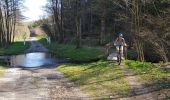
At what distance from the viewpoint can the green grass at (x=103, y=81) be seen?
49.9 feet

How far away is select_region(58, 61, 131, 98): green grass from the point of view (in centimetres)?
1521

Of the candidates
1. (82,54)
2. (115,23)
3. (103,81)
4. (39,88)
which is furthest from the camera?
(115,23)

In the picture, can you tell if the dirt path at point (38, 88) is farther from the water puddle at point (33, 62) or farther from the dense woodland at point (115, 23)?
the water puddle at point (33, 62)

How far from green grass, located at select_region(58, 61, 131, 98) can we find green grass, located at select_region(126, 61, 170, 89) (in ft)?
3.04

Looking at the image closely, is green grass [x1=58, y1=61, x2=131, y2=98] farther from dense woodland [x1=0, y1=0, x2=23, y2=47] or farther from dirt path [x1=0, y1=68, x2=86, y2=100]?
dense woodland [x1=0, y1=0, x2=23, y2=47]

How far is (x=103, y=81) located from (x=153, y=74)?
235 cm

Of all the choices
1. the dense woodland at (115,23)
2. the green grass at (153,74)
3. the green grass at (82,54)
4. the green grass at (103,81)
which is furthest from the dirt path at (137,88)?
the green grass at (82,54)

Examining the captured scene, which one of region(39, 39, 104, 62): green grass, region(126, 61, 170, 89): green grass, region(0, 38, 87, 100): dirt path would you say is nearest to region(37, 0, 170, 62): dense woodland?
region(39, 39, 104, 62): green grass

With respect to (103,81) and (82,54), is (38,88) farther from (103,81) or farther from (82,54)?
(82,54)

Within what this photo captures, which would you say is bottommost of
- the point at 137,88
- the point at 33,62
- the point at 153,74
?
the point at 33,62

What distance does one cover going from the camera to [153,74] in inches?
716

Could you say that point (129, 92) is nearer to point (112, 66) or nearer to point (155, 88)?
point (155, 88)

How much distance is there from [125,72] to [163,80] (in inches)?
141

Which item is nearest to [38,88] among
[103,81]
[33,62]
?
[103,81]
